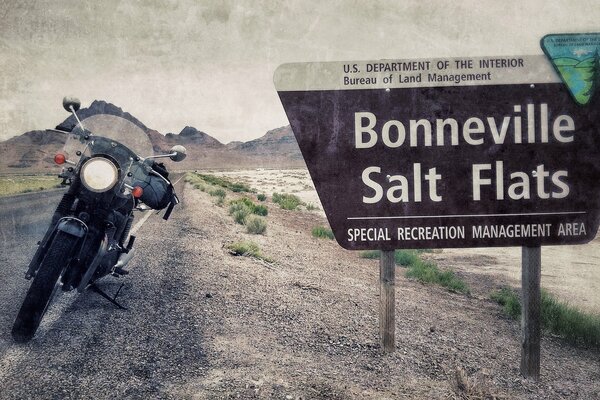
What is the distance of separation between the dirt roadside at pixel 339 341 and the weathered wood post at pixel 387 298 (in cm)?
15

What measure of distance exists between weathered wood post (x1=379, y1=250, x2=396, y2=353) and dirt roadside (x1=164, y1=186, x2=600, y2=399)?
0.50 feet

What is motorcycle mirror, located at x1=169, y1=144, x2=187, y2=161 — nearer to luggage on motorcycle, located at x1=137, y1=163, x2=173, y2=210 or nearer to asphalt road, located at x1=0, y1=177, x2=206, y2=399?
luggage on motorcycle, located at x1=137, y1=163, x2=173, y2=210

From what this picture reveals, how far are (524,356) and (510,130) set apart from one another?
5.96 feet

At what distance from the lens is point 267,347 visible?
3.67 meters

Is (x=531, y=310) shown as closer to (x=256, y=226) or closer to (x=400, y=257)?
(x=256, y=226)

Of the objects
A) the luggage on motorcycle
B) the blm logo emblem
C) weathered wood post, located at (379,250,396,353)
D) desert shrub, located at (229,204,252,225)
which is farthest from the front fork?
A: desert shrub, located at (229,204,252,225)

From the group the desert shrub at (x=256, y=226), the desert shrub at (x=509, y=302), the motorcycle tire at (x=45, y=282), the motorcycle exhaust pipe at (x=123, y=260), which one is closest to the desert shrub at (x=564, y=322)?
the desert shrub at (x=509, y=302)

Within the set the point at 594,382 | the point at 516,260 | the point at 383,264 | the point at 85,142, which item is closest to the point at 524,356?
the point at 594,382

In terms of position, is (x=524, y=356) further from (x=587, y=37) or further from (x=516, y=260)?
(x=516, y=260)

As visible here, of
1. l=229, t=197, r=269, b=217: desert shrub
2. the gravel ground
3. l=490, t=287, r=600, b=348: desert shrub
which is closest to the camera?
the gravel ground

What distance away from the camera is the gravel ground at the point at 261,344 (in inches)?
119

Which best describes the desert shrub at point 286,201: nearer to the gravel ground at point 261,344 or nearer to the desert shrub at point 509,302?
the gravel ground at point 261,344

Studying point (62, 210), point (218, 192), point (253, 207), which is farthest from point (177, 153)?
point (218, 192)

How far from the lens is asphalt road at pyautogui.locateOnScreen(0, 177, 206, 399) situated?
114 inches
